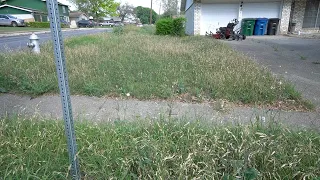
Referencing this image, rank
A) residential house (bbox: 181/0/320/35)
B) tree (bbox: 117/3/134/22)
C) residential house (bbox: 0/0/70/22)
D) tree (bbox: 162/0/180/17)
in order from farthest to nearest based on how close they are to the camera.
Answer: tree (bbox: 117/3/134/22), tree (bbox: 162/0/180/17), residential house (bbox: 0/0/70/22), residential house (bbox: 181/0/320/35)

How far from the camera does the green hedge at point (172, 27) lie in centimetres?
1748

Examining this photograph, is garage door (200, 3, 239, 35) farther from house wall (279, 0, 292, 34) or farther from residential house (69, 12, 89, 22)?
residential house (69, 12, 89, 22)

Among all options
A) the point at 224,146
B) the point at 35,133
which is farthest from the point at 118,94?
the point at 224,146

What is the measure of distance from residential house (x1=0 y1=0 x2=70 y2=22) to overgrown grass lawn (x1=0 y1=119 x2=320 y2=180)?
49752mm

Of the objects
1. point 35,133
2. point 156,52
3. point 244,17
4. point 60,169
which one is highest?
point 244,17

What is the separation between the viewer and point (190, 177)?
80.0 inches

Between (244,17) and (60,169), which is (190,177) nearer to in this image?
(60,169)

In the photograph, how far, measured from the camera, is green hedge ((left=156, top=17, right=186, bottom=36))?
17.5 meters

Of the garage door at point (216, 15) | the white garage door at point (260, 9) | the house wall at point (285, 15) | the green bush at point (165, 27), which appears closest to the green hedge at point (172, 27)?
the green bush at point (165, 27)

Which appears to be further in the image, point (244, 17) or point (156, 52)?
point (244, 17)

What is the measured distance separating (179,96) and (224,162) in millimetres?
2414

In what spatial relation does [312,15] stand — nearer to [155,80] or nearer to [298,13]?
[298,13]

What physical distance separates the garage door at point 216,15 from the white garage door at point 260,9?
2.98 feet

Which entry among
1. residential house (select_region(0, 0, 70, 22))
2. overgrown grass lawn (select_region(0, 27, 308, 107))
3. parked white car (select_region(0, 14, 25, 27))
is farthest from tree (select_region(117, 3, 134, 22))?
overgrown grass lawn (select_region(0, 27, 308, 107))
